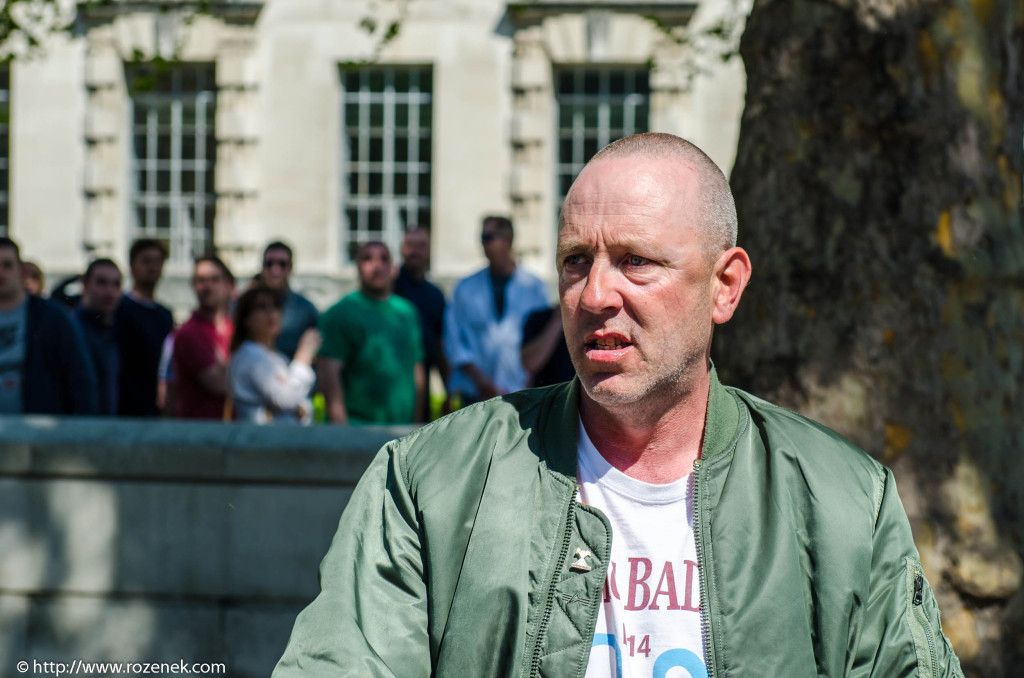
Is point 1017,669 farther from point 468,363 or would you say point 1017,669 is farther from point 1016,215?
point 468,363

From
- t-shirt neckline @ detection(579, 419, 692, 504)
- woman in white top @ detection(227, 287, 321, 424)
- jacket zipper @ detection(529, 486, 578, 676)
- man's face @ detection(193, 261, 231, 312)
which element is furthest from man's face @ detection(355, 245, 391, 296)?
jacket zipper @ detection(529, 486, 578, 676)

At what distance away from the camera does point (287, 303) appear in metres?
8.65

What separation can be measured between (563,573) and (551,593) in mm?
43

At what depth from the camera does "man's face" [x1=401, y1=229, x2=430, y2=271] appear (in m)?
9.12

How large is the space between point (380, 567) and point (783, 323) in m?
2.30

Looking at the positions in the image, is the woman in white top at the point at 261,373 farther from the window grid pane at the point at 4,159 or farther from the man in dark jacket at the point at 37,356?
the window grid pane at the point at 4,159

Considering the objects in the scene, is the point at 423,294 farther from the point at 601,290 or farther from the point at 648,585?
the point at 648,585

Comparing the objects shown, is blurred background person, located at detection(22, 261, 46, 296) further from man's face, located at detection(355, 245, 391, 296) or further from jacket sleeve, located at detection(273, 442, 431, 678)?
jacket sleeve, located at detection(273, 442, 431, 678)

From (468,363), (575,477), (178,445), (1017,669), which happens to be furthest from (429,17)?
(575,477)

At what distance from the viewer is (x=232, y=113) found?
15562 millimetres

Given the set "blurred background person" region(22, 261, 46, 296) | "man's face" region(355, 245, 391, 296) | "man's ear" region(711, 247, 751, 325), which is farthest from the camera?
"blurred background person" region(22, 261, 46, 296)

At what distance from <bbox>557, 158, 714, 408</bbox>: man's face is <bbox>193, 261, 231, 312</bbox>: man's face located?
16.5 ft

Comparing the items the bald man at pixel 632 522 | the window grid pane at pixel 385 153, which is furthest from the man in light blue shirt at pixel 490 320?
the window grid pane at pixel 385 153

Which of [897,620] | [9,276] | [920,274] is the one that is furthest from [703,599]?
[9,276]
